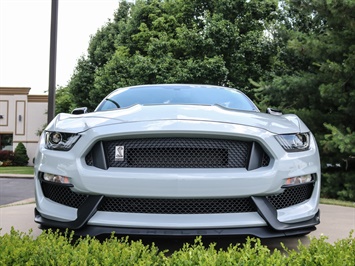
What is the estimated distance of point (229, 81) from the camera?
68.3 feet

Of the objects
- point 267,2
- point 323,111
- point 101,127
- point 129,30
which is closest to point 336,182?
point 323,111

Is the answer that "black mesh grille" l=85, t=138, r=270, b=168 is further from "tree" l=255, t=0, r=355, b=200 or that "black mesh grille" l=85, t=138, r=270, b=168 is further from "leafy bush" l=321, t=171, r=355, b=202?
"leafy bush" l=321, t=171, r=355, b=202

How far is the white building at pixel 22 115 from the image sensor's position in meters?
37.6

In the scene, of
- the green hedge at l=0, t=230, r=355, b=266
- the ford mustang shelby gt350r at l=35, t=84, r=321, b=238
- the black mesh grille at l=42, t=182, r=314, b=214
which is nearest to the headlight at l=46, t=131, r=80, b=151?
the ford mustang shelby gt350r at l=35, t=84, r=321, b=238

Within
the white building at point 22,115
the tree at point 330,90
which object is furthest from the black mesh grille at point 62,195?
the white building at point 22,115

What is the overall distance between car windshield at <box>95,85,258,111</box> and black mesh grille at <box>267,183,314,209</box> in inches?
56.7

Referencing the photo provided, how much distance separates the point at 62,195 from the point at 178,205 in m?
0.79

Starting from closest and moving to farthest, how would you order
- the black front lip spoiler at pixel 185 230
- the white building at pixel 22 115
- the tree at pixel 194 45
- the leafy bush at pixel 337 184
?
the black front lip spoiler at pixel 185 230, the leafy bush at pixel 337 184, the tree at pixel 194 45, the white building at pixel 22 115

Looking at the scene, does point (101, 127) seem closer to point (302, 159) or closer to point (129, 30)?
point (302, 159)

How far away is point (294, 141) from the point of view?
10.3ft

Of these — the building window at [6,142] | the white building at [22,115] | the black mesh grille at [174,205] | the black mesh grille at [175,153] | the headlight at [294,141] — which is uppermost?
the headlight at [294,141]

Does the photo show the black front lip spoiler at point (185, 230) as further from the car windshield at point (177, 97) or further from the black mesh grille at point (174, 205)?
the car windshield at point (177, 97)

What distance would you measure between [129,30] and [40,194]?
2287cm

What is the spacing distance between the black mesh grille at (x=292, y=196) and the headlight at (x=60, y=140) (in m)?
1.37
